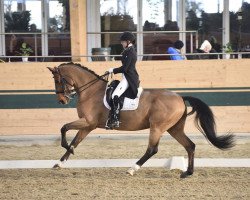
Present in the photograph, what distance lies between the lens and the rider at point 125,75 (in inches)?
381

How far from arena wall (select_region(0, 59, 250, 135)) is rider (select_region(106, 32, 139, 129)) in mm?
4182

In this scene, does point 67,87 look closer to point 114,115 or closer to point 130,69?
point 114,115

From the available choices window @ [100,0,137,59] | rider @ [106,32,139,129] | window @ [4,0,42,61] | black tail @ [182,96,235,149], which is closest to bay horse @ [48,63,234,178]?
black tail @ [182,96,235,149]

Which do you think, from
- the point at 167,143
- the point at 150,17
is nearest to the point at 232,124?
the point at 167,143

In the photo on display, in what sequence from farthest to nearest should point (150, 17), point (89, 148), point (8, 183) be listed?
point (150, 17) → point (89, 148) → point (8, 183)

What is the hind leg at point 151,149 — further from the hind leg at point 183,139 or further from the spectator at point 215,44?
the spectator at point 215,44

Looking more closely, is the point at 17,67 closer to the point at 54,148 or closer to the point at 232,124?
the point at 54,148

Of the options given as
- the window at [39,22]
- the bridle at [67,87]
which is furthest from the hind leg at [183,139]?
the window at [39,22]

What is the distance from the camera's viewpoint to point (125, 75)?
981 cm

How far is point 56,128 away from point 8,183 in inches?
198

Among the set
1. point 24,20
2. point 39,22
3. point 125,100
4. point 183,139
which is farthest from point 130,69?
point 24,20

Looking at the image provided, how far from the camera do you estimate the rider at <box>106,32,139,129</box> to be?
9.68 m

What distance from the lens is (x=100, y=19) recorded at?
16.9m

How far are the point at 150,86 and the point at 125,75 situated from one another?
14.0 feet
